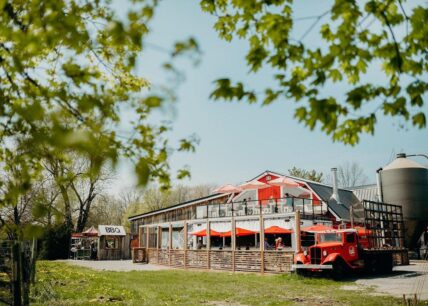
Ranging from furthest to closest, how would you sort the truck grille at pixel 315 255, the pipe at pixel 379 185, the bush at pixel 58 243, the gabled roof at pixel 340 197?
1. the bush at pixel 58 243
2. the pipe at pixel 379 185
3. the gabled roof at pixel 340 197
4. the truck grille at pixel 315 255

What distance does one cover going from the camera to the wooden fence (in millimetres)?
19406

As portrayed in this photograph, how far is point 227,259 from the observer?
22234mm

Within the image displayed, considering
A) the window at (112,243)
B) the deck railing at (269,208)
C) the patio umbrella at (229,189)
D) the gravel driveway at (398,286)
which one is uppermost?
the patio umbrella at (229,189)

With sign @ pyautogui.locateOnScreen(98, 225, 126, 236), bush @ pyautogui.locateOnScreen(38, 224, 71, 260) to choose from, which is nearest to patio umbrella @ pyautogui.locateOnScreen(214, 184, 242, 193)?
sign @ pyautogui.locateOnScreen(98, 225, 126, 236)

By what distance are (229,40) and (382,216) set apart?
59.4 ft

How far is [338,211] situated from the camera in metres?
28.1

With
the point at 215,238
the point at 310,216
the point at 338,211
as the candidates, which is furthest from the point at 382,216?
the point at 215,238

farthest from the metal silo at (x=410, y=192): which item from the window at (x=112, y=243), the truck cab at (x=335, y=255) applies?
the window at (x=112, y=243)

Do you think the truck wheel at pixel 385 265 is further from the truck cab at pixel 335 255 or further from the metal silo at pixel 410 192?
the metal silo at pixel 410 192

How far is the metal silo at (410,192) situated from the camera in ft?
92.1

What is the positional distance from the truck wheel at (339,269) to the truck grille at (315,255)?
0.83 m

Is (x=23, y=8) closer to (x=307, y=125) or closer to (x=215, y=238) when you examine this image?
(x=307, y=125)

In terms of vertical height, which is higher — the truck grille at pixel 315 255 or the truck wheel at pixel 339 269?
the truck grille at pixel 315 255

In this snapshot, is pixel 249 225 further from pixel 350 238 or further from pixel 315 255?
pixel 350 238
